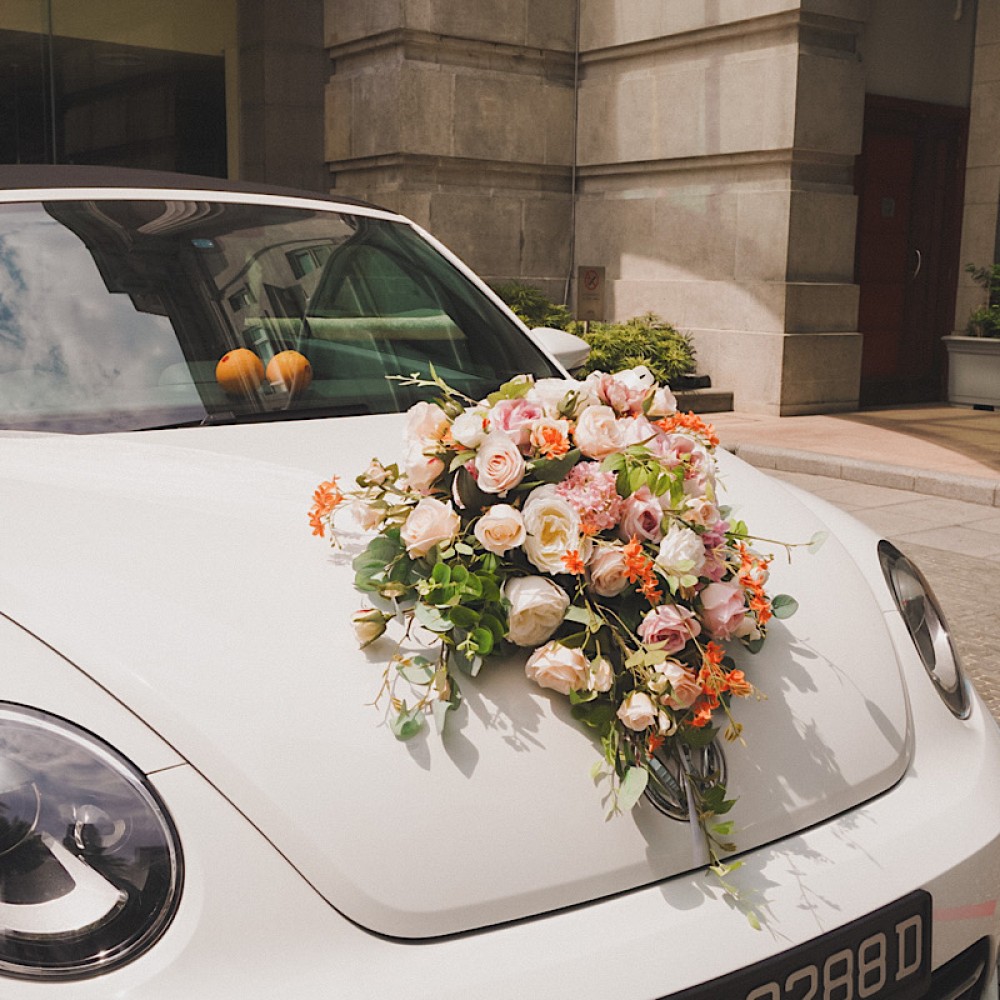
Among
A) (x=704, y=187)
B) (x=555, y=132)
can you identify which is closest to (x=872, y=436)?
(x=704, y=187)

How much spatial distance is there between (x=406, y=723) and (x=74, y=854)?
1.37 feet

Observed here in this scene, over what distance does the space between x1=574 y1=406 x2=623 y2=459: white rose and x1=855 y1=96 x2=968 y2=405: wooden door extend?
1168 cm

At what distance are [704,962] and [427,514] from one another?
27.5 inches

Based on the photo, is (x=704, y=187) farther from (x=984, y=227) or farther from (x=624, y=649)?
(x=624, y=649)

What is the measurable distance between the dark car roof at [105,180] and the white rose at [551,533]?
1.67 metres

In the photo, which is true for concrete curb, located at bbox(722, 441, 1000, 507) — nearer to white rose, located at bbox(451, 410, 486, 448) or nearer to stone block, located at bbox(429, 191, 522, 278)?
stone block, located at bbox(429, 191, 522, 278)

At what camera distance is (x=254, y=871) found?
1479mm

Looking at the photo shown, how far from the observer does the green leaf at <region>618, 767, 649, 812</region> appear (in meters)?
1.66

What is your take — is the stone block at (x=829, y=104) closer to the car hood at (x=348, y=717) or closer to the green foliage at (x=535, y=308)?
the green foliage at (x=535, y=308)

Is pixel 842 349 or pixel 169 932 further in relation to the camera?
pixel 842 349

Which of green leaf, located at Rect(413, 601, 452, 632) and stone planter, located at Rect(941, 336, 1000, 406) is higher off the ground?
green leaf, located at Rect(413, 601, 452, 632)

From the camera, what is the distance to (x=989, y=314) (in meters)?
12.2

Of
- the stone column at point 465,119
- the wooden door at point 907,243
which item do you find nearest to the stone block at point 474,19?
the stone column at point 465,119

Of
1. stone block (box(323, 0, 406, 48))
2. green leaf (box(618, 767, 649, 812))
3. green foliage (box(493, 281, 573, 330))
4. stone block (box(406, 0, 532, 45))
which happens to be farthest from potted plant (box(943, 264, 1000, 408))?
green leaf (box(618, 767, 649, 812))
